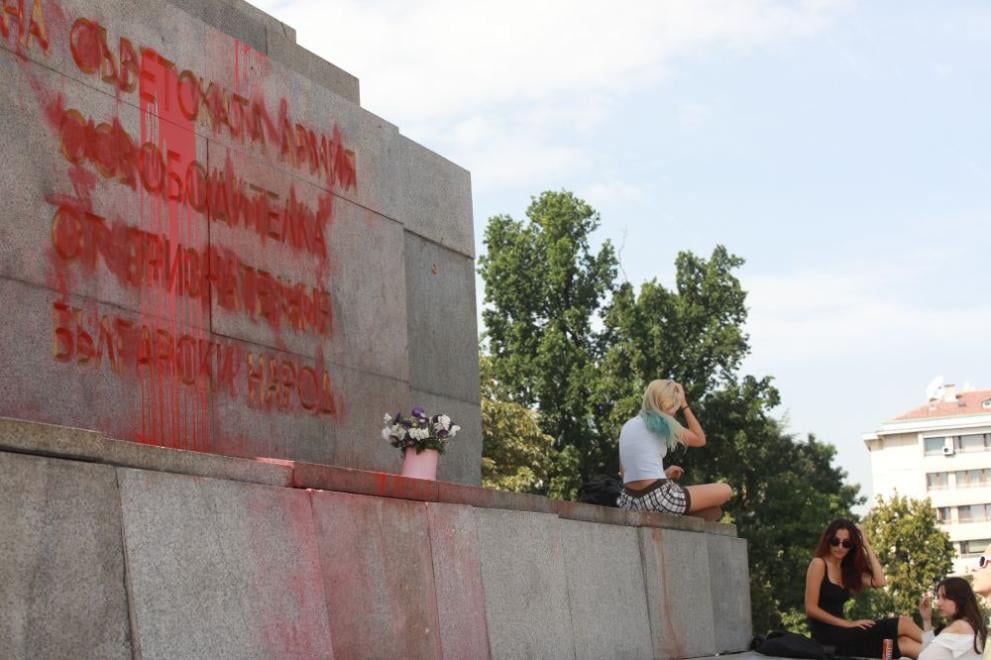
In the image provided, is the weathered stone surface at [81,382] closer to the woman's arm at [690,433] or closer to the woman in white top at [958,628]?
the woman in white top at [958,628]

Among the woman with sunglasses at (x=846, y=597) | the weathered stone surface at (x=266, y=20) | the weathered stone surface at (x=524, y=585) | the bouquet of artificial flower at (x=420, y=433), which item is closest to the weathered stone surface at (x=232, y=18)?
the weathered stone surface at (x=266, y=20)

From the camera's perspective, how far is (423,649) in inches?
298

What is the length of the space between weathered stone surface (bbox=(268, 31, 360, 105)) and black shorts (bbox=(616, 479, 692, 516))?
3.60m

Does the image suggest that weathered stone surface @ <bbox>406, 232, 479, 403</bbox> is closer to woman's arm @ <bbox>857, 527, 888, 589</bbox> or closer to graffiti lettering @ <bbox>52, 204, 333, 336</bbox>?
graffiti lettering @ <bbox>52, 204, 333, 336</bbox>

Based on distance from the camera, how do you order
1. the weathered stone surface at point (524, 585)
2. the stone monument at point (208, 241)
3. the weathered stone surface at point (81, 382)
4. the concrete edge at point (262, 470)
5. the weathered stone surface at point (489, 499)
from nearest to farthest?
the concrete edge at point (262, 470) → the weathered stone surface at point (81, 382) → the stone monument at point (208, 241) → the weathered stone surface at point (489, 499) → the weathered stone surface at point (524, 585)

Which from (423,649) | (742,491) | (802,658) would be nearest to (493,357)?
(742,491)

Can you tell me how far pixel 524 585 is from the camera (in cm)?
883

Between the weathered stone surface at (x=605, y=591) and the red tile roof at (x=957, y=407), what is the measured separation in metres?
108

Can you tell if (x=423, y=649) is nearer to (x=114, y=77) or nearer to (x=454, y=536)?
(x=454, y=536)

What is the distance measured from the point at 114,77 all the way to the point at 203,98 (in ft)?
2.56

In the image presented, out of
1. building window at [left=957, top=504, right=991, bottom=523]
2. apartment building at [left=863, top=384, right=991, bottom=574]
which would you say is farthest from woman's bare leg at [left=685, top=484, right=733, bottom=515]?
building window at [left=957, top=504, right=991, bottom=523]

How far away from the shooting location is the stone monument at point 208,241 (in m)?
7.46

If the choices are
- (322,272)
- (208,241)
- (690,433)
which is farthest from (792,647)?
(208,241)

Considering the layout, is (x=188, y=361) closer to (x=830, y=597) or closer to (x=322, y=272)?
(x=322, y=272)
